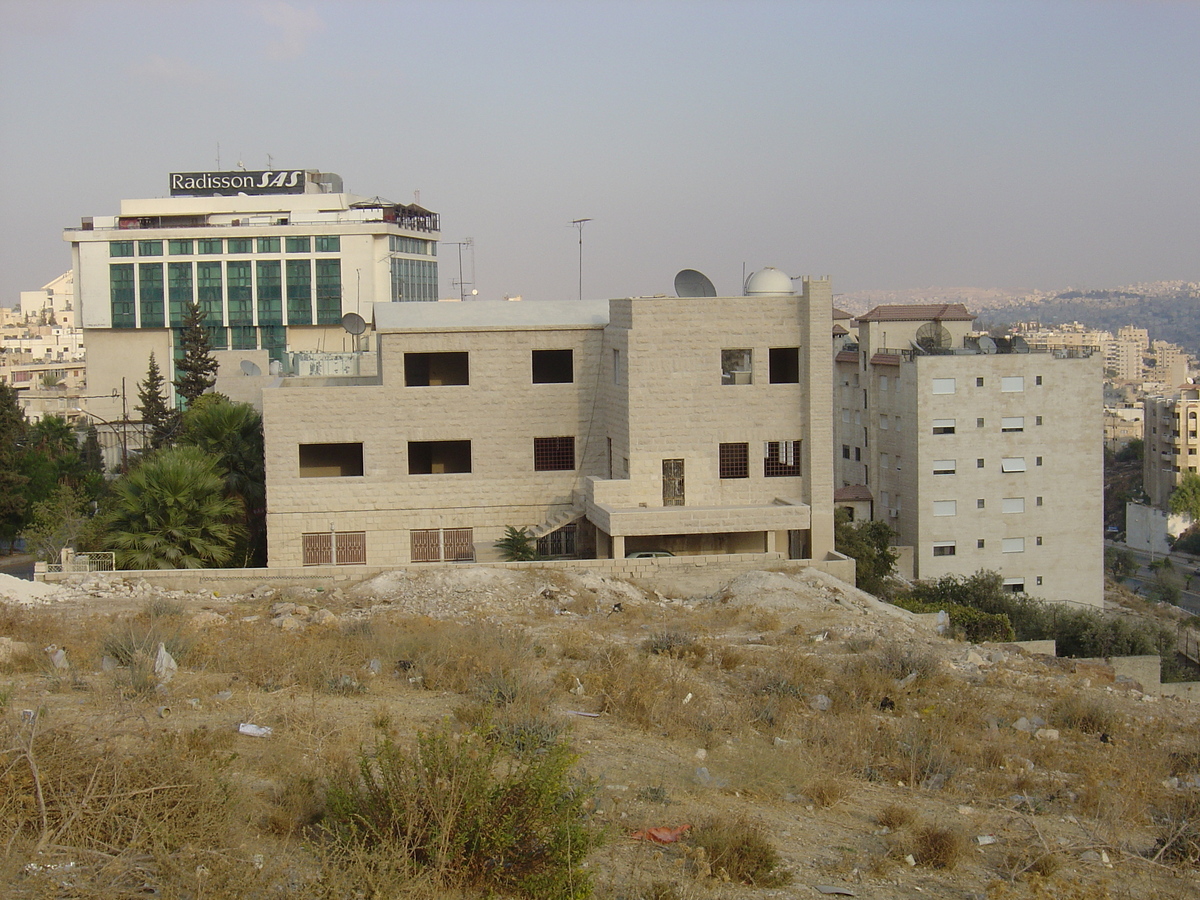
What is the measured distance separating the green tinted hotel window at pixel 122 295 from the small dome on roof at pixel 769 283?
6415 cm

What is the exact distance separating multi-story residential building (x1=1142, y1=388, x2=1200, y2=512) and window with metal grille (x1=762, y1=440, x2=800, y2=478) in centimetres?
9460

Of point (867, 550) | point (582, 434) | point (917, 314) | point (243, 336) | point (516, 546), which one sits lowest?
point (867, 550)

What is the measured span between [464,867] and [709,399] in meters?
22.1

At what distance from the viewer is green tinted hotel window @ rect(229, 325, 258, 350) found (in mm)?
82688

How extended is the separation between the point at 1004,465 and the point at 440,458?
27252 millimetres

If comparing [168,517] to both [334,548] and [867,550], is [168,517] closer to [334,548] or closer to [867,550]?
[334,548]

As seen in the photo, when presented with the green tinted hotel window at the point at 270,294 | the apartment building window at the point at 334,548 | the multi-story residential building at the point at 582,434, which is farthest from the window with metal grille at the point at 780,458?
the green tinted hotel window at the point at 270,294

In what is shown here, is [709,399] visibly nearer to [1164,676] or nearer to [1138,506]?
[1164,676]

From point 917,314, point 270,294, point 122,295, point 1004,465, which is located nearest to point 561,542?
point 1004,465

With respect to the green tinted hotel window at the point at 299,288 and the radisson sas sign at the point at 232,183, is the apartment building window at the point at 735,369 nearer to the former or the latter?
the green tinted hotel window at the point at 299,288

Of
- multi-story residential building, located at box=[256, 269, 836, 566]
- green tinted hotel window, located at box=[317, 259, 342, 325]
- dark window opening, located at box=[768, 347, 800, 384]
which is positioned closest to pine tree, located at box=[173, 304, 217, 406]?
multi-story residential building, located at box=[256, 269, 836, 566]

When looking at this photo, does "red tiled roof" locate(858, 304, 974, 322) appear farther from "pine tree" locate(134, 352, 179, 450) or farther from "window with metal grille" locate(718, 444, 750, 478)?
"pine tree" locate(134, 352, 179, 450)

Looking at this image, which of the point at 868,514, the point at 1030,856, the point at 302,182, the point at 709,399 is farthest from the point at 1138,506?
the point at 1030,856

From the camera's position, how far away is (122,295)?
271 feet
